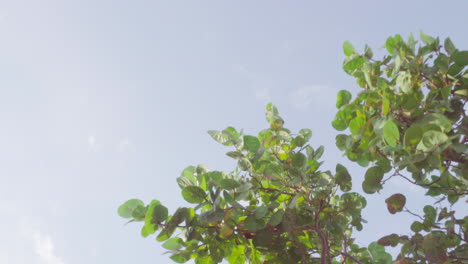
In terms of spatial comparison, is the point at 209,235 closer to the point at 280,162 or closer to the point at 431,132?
the point at 280,162

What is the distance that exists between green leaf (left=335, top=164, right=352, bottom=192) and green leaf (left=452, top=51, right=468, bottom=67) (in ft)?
2.86

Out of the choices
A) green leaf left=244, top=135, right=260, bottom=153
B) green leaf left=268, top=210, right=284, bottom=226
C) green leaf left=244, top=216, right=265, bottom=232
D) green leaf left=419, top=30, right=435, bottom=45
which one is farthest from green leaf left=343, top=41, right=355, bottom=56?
green leaf left=244, top=216, right=265, bottom=232

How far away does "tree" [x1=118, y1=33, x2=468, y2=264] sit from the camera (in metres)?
2.31

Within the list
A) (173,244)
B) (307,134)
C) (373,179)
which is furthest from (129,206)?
(373,179)

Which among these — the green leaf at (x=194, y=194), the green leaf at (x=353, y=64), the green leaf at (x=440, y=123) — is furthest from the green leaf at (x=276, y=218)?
the green leaf at (x=353, y=64)

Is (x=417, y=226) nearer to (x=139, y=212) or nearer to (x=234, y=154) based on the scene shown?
(x=234, y=154)

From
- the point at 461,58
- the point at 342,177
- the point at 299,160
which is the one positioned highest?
the point at 461,58

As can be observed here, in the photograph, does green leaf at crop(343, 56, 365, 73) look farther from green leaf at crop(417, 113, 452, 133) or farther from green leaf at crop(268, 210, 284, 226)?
green leaf at crop(268, 210, 284, 226)

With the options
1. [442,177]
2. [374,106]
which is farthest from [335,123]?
[442,177]

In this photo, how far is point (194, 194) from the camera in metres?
2.33

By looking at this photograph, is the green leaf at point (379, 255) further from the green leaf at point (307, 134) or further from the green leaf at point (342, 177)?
the green leaf at point (307, 134)

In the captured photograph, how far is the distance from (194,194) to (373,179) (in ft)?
3.29

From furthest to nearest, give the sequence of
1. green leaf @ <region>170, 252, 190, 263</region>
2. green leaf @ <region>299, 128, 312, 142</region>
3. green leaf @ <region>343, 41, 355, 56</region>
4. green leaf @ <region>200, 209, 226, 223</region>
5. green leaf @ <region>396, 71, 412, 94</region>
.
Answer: green leaf @ <region>299, 128, 312, 142</region> → green leaf @ <region>343, 41, 355, 56</region> → green leaf @ <region>170, 252, 190, 263</region> → green leaf @ <region>396, 71, 412, 94</region> → green leaf @ <region>200, 209, 226, 223</region>

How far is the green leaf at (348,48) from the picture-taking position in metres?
2.75
